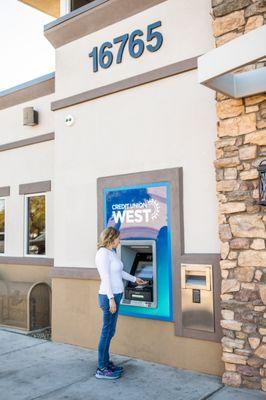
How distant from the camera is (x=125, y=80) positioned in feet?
20.6

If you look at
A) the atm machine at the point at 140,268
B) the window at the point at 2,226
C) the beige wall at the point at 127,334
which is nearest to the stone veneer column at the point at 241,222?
the beige wall at the point at 127,334

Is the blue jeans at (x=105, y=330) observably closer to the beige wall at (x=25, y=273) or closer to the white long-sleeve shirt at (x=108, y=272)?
the white long-sleeve shirt at (x=108, y=272)

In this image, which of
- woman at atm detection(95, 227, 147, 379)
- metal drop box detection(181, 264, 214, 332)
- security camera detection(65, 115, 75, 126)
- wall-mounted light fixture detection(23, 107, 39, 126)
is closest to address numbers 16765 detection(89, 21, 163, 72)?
security camera detection(65, 115, 75, 126)

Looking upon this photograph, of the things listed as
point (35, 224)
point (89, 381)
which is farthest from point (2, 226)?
point (89, 381)

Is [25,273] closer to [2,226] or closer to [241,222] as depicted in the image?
[2,226]

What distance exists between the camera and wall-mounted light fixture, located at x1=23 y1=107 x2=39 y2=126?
28.9 ft

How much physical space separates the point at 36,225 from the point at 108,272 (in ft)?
14.3

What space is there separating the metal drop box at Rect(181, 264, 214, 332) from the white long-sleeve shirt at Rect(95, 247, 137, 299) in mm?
856

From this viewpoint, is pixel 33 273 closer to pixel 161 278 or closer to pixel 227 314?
pixel 161 278

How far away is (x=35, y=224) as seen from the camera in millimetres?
9000

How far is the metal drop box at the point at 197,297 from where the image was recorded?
16.9 ft

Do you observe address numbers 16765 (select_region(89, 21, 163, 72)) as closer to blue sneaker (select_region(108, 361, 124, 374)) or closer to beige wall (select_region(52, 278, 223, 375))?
beige wall (select_region(52, 278, 223, 375))

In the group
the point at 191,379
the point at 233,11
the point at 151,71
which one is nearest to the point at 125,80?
the point at 151,71

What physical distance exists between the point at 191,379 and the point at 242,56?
3678mm
